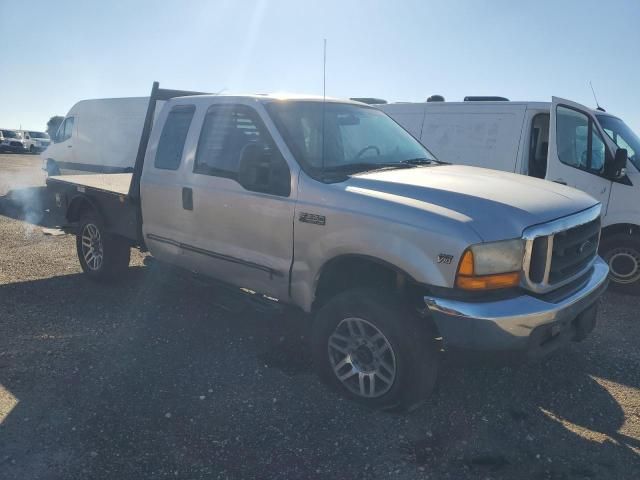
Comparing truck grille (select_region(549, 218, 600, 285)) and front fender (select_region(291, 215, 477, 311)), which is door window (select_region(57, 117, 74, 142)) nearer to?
front fender (select_region(291, 215, 477, 311))

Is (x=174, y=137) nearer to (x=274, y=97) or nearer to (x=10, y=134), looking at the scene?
(x=274, y=97)

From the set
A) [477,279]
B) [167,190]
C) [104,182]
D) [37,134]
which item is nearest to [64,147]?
[104,182]

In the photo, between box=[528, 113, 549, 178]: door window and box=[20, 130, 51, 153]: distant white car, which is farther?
box=[20, 130, 51, 153]: distant white car

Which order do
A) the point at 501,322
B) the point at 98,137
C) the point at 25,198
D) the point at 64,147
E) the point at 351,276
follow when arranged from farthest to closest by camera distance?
1. the point at 64,147
2. the point at 98,137
3. the point at 25,198
4. the point at 351,276
5. the point at 501,322

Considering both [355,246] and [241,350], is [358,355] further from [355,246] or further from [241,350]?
[241,350]

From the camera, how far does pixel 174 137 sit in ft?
15.3

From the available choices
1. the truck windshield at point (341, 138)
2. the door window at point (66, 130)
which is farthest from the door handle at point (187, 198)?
the door window at point (66, 130)

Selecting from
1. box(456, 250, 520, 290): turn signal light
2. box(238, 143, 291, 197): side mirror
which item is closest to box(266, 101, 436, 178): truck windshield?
box(238, 143, 291, 197): side mirror

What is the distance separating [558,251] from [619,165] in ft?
11.9

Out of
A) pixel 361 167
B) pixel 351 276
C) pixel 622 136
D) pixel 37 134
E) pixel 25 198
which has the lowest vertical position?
pixel 25 198

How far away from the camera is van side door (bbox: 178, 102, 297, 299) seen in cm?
365

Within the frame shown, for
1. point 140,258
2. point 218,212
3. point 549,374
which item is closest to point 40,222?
point 140,258

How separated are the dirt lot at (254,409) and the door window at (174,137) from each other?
4.55 ft

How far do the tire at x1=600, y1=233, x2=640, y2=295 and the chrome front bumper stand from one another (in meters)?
3.84
